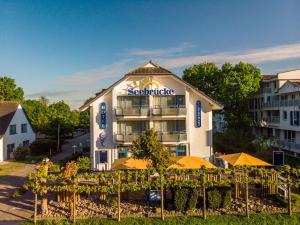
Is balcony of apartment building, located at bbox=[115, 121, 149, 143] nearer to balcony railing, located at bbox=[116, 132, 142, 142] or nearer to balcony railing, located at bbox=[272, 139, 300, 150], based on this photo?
balcony railing, located at bbox=[116, 132, 142, 142]

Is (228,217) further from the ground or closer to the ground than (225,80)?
closer to the ground

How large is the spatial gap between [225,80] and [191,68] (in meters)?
8.90

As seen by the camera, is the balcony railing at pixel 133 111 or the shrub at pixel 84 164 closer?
the balcony railing at pixel 133 111

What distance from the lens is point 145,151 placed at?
77.5 feet

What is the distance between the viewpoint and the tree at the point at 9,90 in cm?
8175

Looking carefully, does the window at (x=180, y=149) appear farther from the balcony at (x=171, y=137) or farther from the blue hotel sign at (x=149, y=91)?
the blue hotel sign at (x=149, y=91)

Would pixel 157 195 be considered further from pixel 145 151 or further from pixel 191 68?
pixel 191 68

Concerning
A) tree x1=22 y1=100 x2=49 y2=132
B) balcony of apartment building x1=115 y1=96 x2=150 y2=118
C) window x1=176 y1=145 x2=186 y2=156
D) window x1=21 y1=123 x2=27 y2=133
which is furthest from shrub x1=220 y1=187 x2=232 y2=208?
tree x1=22 y1=100 x2=49 y2=132

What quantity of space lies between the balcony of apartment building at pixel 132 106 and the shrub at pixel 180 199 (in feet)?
52.8

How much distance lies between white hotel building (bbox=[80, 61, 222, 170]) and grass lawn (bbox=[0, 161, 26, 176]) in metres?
9.50

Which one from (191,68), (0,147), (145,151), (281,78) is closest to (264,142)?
(281,78)

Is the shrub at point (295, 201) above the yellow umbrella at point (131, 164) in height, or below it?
below

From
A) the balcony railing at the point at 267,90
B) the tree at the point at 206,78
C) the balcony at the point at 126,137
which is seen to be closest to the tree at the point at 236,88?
the tree at the point at 206,78

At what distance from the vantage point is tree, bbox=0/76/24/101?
268 ft
